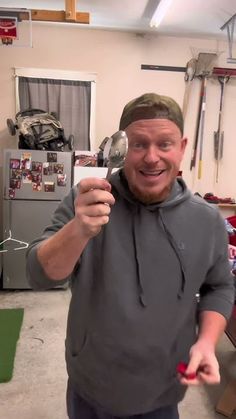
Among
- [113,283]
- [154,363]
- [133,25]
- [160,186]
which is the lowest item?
[154,363]

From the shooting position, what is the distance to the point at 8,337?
276cm

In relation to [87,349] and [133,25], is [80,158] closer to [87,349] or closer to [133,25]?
[133,25]

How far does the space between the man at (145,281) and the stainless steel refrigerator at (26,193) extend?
8.57 ft

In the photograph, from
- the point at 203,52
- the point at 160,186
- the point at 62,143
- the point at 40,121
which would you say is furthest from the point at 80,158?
the point at 160,186

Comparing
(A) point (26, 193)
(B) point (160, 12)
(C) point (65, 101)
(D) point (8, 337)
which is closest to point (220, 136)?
(B) point (160, 12)

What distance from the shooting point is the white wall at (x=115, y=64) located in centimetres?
405

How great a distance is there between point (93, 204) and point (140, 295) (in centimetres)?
34

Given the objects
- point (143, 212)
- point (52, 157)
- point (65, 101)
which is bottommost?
point (143, 212)

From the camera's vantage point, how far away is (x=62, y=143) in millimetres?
3752

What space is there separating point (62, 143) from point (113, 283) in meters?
3.04

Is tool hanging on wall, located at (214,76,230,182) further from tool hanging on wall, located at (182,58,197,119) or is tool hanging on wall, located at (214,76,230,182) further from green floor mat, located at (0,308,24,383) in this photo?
green floor mat, located at (0,308,24,383)

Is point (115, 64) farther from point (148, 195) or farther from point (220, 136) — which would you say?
point (148, 195)

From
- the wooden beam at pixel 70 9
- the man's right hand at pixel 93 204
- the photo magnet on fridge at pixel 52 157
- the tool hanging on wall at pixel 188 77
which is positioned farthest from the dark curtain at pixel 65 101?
the man's right hand at pixel 93 204

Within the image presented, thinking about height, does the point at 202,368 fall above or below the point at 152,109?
below
